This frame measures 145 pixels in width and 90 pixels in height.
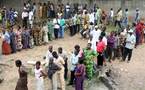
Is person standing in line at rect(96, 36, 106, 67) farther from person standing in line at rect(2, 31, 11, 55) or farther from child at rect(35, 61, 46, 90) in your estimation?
person standing in line at rect(2, 31, 11, 55)

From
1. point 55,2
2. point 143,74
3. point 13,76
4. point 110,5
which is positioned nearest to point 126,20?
point 110,5

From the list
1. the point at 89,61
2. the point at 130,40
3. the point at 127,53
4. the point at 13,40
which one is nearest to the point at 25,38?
the point at 13,40

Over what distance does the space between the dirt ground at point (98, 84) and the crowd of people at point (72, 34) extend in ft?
1.27

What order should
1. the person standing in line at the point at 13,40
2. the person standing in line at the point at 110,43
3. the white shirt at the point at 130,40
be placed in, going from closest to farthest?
the person standing in line at the point at 110,43, the white shirt at the point at 130,40, the person standing in line at the point at 13,40

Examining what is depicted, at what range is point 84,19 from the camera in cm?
2225

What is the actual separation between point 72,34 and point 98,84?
23.0 ft

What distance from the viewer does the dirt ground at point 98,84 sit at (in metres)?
15.6

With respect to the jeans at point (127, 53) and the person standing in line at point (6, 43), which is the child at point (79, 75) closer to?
the jeans at point (127, 53)

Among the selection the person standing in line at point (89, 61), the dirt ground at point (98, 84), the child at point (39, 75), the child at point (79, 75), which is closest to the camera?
the child at point (39, 75)

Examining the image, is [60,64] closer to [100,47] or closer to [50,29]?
[100,47]

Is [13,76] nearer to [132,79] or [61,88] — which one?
[61,88]

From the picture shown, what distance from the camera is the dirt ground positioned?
51.1 feet

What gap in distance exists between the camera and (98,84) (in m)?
15.8

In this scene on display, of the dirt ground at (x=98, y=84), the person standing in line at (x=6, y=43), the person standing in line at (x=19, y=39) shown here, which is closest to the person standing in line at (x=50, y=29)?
the dirt ground at (x=98, y=84)
